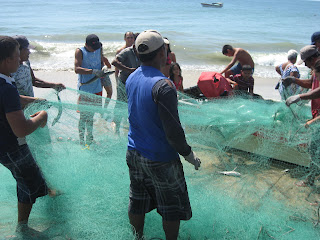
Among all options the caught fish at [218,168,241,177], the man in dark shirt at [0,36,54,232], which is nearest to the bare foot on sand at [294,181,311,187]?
the caught fish at [218,168,241,177]

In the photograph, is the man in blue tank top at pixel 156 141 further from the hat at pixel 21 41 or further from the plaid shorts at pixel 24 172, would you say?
the hat at pixel 21 41

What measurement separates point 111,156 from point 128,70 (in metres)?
1.75

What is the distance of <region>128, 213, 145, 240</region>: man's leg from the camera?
2.43 m

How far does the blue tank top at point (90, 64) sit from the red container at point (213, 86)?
1.66 meters

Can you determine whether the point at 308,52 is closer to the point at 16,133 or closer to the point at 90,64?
Result: the point at 90,64

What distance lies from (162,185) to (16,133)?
44.9 inches

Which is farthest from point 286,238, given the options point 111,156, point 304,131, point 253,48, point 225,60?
point 253,48

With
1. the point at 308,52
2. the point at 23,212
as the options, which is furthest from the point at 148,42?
the point at 308,52

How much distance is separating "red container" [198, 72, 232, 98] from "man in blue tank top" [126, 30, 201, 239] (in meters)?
2.92

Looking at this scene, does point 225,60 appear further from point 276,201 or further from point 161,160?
point 161,160

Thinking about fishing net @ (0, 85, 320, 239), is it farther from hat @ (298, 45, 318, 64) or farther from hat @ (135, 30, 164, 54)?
hat @ (135, 30, 164, 54)

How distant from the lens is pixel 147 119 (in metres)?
2.12

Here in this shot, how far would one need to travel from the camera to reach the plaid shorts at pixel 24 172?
252cm

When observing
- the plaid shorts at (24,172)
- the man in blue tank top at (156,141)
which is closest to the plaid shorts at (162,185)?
the man in blue tank top at (156,141)
